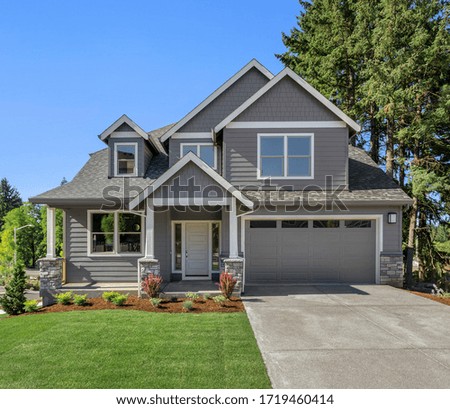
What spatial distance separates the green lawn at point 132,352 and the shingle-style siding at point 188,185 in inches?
137

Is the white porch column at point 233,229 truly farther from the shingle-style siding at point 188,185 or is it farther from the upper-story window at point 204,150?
the upper-story window at point 204,150

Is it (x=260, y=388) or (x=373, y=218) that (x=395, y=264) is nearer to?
(x=373, y=218)

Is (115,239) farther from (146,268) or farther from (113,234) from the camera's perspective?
(146,268)

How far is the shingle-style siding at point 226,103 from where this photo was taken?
40.5 feet

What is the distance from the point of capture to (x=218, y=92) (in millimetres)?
12523

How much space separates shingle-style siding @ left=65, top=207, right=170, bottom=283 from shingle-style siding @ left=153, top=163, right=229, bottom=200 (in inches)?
90.0

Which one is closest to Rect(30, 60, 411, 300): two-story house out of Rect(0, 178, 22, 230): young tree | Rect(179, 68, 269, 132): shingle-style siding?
Rect(179, 68, 269, 132): shingle-style siding

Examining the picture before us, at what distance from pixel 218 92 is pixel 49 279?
9669 mm

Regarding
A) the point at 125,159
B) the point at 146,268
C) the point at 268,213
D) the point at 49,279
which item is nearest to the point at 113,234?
the point at 49,279

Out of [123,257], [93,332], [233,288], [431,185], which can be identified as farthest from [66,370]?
[431,185]

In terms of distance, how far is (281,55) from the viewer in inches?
848

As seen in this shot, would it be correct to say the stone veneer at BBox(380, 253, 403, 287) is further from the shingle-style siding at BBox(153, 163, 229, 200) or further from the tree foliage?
the shingle-style siding at BBox(153, 163, 229, 200)

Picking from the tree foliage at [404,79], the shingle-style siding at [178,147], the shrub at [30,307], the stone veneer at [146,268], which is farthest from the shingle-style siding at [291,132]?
the shrub at [30,307]

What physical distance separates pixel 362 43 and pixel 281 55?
7.43 meters
